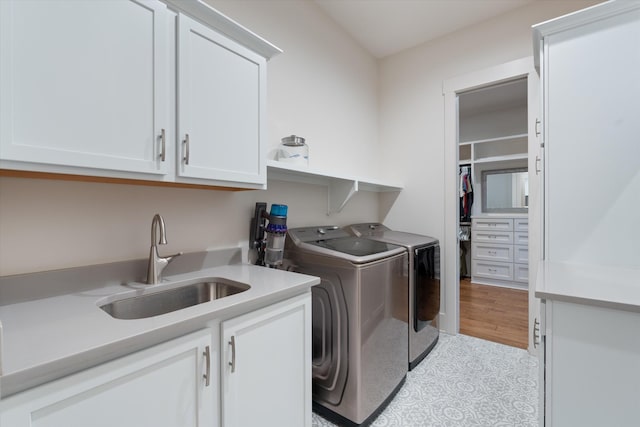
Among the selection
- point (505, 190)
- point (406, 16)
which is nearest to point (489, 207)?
point (505, 190)

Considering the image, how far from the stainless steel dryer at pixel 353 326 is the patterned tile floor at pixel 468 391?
0.13 m

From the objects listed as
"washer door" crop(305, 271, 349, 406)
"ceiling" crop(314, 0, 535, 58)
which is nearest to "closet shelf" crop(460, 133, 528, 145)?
"ceiling" crop(314, 0, 535, 58)

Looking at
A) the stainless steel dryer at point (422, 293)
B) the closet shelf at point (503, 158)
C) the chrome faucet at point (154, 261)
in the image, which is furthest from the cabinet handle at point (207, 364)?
the closet shelf at point (503, 158)

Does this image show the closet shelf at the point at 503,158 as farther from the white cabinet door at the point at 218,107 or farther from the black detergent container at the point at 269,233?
the white cabinet door at the point at 218,107

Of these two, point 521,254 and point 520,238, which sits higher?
point 520,238

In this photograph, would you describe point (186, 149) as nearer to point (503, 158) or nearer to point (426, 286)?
point (426, 286)

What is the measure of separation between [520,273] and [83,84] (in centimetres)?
500

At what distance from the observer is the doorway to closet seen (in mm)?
2672

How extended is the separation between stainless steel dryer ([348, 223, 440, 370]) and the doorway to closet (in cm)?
38

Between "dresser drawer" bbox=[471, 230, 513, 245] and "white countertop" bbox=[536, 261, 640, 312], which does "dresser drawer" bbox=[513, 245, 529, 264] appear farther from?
"white countertop" bbox=[536, 261, 640, 312]

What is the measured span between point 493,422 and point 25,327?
2127mm

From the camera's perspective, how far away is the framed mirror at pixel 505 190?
437 cm

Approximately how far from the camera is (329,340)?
5.37 feet

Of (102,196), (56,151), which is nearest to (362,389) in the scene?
(102,196)
